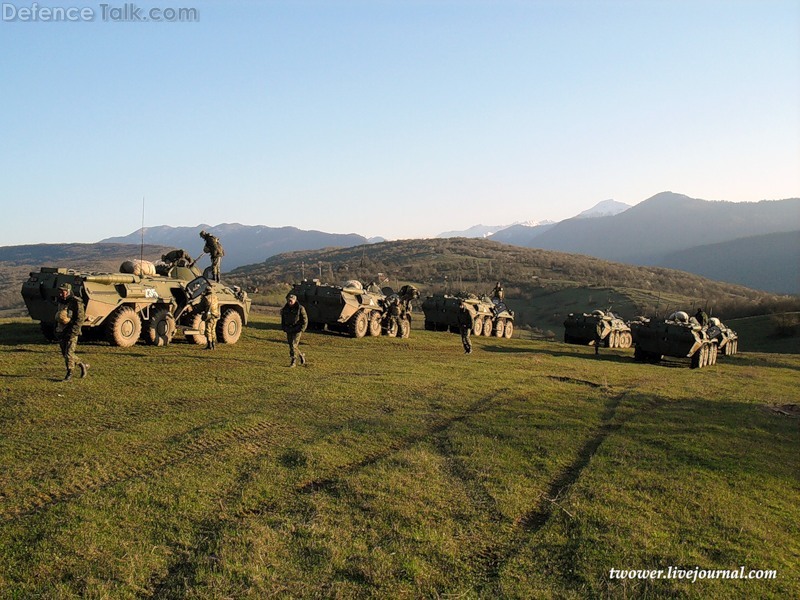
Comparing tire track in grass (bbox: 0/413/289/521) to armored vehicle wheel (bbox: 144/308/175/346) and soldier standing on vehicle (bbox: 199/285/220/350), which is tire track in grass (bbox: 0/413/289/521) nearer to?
soldier standing on vehicle (bbox: 199/285/220/350)

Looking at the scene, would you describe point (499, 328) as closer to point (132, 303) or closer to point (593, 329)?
point (593, 329)

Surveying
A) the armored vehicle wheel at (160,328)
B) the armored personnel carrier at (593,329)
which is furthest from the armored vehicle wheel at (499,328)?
the armored vehicle wheel at (160,328)

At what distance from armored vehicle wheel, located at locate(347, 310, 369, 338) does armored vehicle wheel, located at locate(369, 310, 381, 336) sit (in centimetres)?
52

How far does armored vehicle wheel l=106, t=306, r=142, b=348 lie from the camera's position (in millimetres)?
15570

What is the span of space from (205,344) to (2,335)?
536 centimetres

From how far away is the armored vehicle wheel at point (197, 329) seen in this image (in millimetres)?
17656

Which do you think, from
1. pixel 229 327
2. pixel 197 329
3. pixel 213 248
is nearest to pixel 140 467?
pixel 197 329

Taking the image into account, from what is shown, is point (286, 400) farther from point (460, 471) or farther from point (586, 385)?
point (586, 385)

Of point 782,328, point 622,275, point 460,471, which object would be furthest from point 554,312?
point 460,471

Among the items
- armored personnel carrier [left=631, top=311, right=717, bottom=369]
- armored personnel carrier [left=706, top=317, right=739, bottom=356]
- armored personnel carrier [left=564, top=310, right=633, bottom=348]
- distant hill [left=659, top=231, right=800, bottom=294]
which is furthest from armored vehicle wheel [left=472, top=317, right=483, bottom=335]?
distant hill [left=659, top=231, right=800, bottom=294]

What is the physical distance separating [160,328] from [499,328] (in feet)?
66.8

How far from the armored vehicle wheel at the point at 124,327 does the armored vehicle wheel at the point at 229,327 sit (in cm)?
261

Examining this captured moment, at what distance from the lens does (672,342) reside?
24.5 m

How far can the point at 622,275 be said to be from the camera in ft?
284
